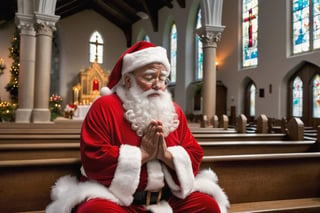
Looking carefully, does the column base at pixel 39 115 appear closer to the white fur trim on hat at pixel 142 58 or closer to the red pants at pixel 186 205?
the white fur trim on hat at pixel 142 58

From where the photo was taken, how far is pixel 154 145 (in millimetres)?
1544

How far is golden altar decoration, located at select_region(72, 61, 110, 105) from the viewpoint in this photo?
15352 millimetres

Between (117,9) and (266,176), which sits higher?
(117,9)

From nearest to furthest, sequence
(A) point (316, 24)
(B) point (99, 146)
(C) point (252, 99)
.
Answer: (B) point (99, 146)
(A) point (316, 24)
(C) point (252, 99)

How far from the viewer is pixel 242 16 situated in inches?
414

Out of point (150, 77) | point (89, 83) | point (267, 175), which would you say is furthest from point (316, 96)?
point (89, 83)

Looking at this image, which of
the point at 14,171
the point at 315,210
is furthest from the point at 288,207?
the point at 14,171

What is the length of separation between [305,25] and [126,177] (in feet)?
27.0

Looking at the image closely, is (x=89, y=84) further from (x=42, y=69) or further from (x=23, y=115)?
(x=42, y=69)

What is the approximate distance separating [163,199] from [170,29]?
13.8 meters

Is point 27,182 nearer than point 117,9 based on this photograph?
Yes

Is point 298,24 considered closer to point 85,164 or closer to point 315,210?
point 315,210

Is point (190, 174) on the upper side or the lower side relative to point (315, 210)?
upper

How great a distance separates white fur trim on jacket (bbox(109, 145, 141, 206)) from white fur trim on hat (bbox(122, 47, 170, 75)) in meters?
Result: 0.47
